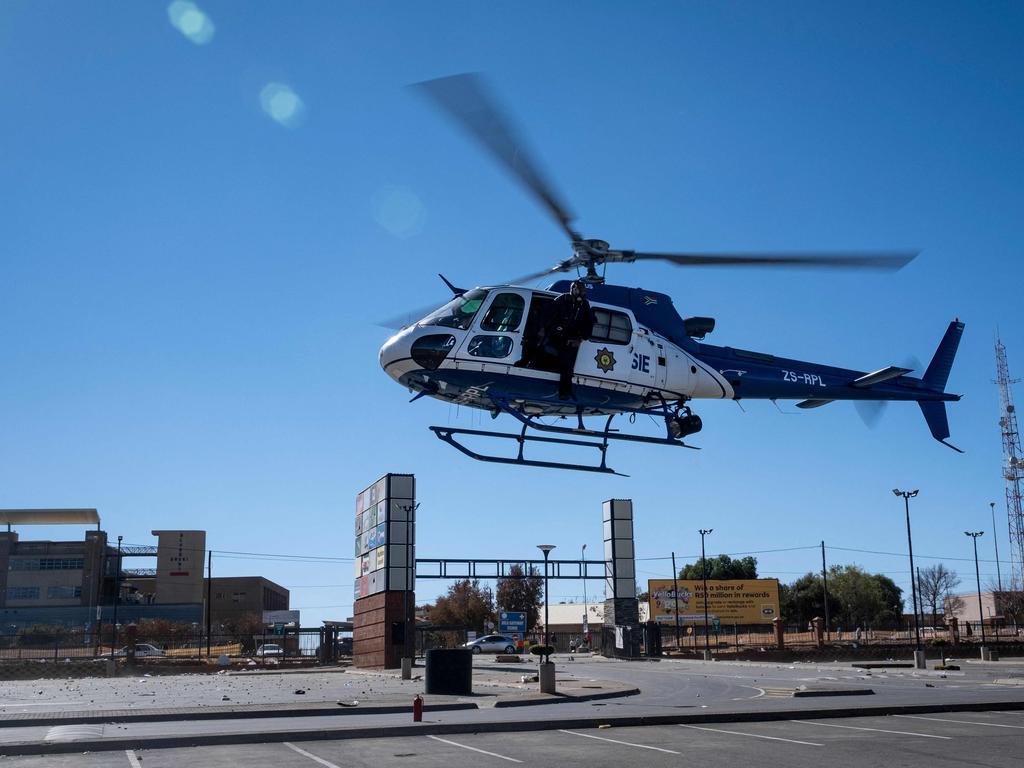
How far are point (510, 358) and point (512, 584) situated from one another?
263 feet

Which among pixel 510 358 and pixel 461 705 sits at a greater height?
pixel 510 358

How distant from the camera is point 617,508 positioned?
5419 centimetres

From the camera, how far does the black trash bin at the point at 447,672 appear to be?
1003 inches

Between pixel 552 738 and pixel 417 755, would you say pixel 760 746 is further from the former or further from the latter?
pixel 417 755

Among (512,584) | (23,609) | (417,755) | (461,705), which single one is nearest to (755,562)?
(512,584)

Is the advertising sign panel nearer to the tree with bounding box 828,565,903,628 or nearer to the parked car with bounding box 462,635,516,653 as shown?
the parked car with bounding box 462,635,516,653

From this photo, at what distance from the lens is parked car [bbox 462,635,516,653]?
61656 mm

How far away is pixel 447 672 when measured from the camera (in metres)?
25.5

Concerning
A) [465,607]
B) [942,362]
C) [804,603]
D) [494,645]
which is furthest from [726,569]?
[942,362]

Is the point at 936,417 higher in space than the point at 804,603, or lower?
higher

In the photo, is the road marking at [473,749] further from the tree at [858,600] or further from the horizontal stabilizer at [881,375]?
the tree at [858,600]

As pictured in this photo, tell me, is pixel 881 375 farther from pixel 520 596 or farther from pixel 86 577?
pixel 86 577

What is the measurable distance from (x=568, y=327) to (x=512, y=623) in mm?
52667

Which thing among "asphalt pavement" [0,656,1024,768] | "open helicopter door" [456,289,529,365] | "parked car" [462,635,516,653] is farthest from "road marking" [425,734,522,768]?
"parked car" [462,635,516,653]
